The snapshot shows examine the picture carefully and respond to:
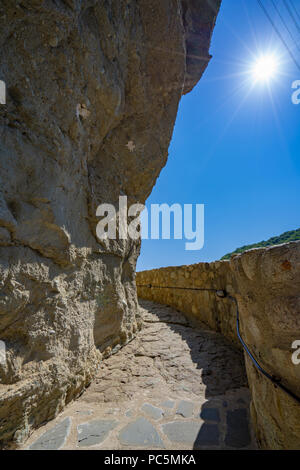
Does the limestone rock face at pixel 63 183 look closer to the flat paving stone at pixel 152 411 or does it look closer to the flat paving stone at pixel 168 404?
the flat paving stone at pixel 152 411

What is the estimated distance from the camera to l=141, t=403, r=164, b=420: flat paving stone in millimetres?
2021

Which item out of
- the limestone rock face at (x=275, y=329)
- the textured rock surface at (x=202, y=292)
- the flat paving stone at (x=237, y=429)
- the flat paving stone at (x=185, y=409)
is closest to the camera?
the limestone rock face at (x=275, y=329)

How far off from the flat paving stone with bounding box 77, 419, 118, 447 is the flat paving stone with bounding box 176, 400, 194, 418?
607 millimetres

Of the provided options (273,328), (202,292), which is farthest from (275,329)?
(202,292)

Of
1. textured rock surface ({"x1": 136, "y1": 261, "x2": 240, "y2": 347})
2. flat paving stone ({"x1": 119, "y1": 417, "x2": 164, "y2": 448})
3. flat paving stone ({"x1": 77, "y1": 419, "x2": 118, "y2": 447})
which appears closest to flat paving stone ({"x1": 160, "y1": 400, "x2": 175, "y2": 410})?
flat paving stone ({"x1": 119, "y1": 417, "x2": 164, "y2": 448})

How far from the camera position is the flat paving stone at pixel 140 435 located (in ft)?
5.52

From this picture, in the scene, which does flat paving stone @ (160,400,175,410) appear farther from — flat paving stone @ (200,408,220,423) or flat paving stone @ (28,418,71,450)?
flat paving stone @ (28,418,71,450)

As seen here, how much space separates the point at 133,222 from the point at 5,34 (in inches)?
113

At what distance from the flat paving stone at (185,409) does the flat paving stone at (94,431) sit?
61 cm

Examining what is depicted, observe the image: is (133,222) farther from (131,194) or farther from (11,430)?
(11,430)

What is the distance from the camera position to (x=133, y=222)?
13.7ft

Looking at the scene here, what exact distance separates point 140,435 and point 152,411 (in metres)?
A: 0.36

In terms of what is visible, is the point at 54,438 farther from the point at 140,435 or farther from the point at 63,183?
the point at 63,183

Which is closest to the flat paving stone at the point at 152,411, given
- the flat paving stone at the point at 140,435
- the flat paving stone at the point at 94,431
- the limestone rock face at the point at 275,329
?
the flat paving stone at the point at 140,435
